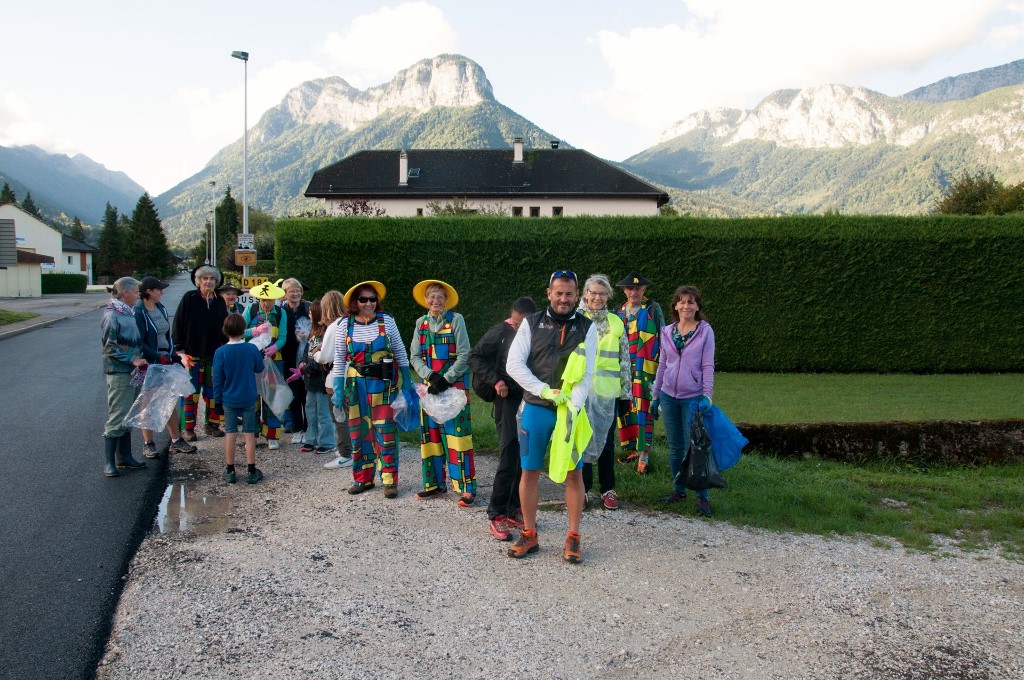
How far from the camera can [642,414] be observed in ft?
24.9

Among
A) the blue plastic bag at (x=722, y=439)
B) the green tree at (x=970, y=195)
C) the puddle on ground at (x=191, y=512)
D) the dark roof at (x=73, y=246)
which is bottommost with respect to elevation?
the puddle on ground at (x=191, y=512)

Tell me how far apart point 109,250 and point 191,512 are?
96.6 metres

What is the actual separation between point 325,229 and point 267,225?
52153 millimetres

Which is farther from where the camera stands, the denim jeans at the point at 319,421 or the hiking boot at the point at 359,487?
the denim jeans at the point at 319,421

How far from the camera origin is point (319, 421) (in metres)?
8.27

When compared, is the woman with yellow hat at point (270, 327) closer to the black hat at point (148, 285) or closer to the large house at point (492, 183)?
the black hat at point (148, 285)

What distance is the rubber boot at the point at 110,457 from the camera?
23.2 feet

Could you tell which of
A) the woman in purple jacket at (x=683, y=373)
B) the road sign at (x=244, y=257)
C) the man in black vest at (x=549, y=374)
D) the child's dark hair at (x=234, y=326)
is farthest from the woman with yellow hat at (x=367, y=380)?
the road sign at (x=244, y=257)

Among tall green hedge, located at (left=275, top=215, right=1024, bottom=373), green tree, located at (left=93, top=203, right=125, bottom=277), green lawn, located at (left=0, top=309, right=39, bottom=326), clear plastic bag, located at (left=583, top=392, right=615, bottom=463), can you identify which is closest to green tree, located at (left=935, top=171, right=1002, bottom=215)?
tall green hedge, located at (left=275, top=215, right=1024, bottom=373)

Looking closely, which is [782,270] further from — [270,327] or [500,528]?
[500,528]

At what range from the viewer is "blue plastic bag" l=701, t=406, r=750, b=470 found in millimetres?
6039

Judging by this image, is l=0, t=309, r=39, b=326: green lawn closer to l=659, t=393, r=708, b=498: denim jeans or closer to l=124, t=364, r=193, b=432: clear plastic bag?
l=124, t=364, r=193, b=432: clear plastic bag

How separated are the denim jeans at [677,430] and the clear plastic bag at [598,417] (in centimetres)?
71

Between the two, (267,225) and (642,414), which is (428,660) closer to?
(642,414)
